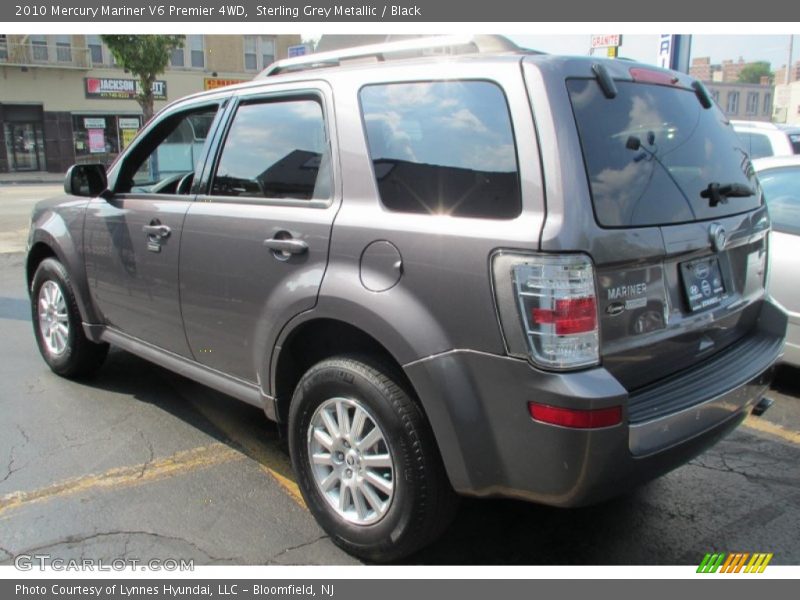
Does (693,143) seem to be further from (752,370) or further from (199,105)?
(199,105)

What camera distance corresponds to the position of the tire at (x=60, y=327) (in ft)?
15.3

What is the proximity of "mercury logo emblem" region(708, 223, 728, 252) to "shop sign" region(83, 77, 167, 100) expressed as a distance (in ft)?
118

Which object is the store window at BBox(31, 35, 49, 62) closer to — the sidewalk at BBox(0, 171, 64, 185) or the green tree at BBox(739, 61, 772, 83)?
the sidewalk at BBox(0, 171, 64, 185)

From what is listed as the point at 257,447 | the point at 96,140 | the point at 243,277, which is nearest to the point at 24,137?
the point at 96,140

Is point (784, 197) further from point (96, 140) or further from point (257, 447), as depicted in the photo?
point (96, 140)

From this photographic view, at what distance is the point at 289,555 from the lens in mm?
2900

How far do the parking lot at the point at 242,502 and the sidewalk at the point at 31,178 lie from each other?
29.3 meters

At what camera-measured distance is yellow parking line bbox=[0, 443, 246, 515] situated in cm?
335


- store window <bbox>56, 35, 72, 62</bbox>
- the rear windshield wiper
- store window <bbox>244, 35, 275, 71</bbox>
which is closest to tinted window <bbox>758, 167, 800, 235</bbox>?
the rear windshield wiper

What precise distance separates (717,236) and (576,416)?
1.12 metres

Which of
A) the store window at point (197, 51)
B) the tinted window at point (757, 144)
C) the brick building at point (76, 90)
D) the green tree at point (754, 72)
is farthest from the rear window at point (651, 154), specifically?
the green tree at point (754, 72)

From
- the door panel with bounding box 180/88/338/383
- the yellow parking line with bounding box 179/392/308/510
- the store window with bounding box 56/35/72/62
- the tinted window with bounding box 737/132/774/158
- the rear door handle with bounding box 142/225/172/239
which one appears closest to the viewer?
the door panel with bounding box 180/88/338/383

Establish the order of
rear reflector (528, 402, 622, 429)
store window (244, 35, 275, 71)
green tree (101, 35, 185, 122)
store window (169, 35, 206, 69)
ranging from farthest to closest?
store window (244, 35, 275, 71) < store window (169, 35, 206, 69) < green tree (101, 35, 185, 122) < rear reflector (528, 402, 622, 429)

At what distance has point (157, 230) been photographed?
12.2ft
